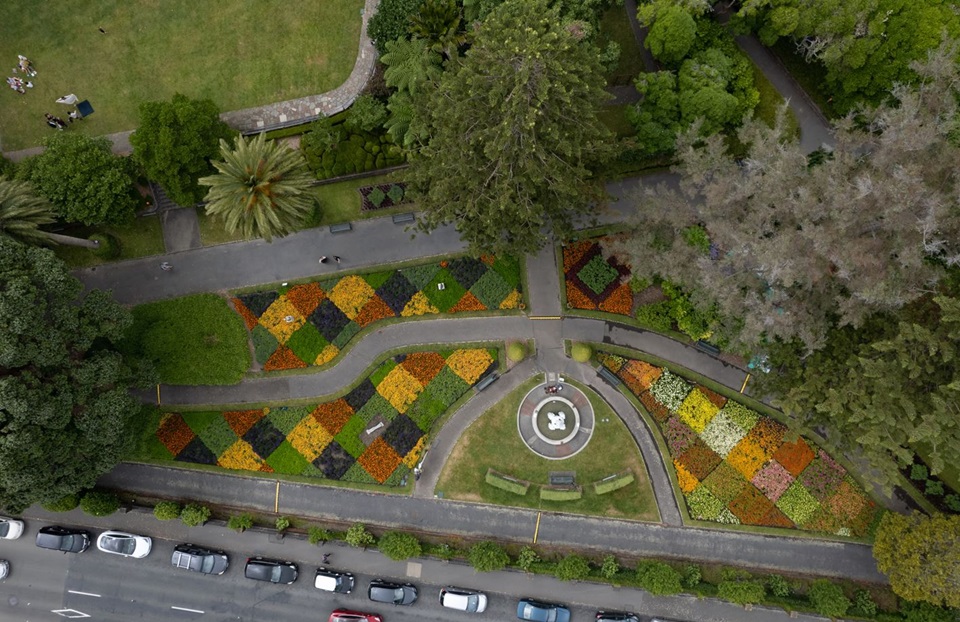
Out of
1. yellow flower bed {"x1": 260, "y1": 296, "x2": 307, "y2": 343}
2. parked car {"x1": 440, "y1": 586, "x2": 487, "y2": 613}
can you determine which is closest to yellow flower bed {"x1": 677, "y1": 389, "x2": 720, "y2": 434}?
parked car {"x1": 440, "y1": 586, "x2": 487, "y2": 613}

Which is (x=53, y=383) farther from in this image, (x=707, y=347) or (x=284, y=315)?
(x=707, y=347)

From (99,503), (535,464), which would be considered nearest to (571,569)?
(535,464)

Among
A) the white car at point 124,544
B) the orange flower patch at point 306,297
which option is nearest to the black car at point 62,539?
the white car at point 124,544

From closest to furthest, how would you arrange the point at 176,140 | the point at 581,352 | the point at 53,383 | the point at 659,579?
the point at 53,383 → the point at 176,140 → the point at 659,579 → the point at 581,352

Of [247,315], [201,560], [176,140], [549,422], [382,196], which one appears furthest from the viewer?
[247,315]

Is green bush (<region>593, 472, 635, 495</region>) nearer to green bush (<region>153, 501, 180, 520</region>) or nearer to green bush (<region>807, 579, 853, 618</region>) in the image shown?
green bush (<region>807, 579, 853, 618</region>)
